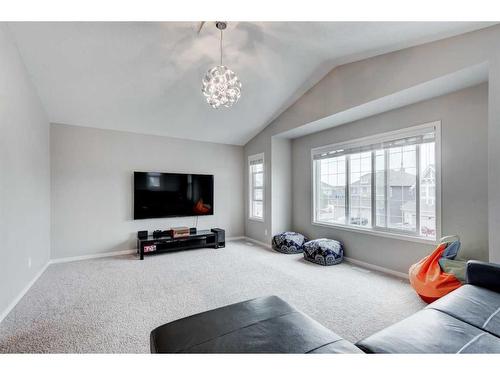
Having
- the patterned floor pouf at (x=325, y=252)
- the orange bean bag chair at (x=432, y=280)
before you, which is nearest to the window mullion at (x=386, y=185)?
the patterned floor pouf at (x=325, y=252)

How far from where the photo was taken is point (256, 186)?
5.57 meters

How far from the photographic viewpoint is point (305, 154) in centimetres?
486

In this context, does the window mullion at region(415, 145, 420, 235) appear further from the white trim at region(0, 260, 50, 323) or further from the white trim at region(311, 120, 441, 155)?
the white trim at region(0, 260, 50, 323)

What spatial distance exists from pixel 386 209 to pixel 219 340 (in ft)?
10.4

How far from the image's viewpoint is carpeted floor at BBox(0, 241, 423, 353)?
198 centimetres

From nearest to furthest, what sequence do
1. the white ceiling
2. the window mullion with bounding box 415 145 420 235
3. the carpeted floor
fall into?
the carpeted floor, the white ceiling, the window mullion with bounding box 415 145 420 235

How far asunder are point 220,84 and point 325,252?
2826 mm

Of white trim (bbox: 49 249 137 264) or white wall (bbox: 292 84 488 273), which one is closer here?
white wall (bbox: 292 84 488 273)

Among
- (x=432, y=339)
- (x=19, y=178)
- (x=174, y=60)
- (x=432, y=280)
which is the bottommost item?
(x=432, y=280)

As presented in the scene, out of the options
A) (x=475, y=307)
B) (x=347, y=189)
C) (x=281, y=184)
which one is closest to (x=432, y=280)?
(x=475, y=307)

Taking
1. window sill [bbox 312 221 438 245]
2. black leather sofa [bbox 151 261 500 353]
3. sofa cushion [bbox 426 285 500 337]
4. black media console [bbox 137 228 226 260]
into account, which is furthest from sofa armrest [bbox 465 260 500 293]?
black media console [bbox 137 228 226 260]

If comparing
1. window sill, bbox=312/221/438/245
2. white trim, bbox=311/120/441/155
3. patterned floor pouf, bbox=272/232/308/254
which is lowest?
patterned floor pouf, bbox=272/232/308/254

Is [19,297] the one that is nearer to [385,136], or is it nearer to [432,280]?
[432,280]

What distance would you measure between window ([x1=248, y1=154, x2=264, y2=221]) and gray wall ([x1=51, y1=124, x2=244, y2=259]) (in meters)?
1.05
